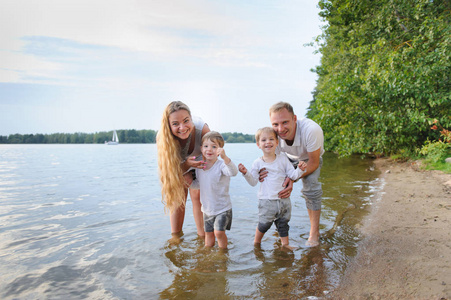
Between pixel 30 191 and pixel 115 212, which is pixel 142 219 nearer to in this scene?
pixel 115 212

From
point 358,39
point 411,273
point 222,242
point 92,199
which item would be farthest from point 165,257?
point 358,39

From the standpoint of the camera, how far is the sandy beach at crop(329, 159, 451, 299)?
106 inches

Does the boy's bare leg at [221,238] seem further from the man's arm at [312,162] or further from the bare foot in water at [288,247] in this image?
the man's arm at [312,162]

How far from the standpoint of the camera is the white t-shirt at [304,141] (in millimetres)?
4238

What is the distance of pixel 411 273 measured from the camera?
2.94 metres

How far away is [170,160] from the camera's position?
170 inches

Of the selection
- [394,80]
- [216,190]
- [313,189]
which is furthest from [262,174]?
[394,80]

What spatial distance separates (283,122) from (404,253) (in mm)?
2120

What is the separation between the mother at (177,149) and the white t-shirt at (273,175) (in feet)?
2.46

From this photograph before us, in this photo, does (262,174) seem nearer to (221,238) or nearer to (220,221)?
(220,221)

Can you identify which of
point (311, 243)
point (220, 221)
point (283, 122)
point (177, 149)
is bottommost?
point (311, 243)

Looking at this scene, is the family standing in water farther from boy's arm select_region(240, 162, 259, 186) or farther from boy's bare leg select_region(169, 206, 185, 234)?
boy's bare leg select_region(169, 206, 185, 234)

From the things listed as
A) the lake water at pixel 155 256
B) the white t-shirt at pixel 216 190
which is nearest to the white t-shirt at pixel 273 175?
the white t-shirt at pixel 216 190

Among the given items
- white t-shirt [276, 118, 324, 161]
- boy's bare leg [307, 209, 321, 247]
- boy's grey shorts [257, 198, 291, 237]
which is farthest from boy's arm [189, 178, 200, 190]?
boy's bare leg [307, 209, 321, 247]
